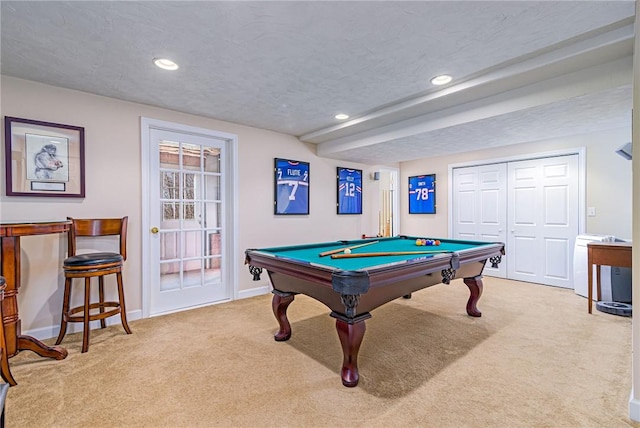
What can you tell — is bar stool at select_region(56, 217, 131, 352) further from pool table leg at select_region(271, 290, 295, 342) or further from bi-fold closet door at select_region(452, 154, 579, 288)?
bi-fold closet door at select_region(452, 154, 579, 288)

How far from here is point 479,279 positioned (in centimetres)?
313

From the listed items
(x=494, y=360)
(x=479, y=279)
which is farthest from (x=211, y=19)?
(x=479, y=279)

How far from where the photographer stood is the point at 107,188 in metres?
2.98

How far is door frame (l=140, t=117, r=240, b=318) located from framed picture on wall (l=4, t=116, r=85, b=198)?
0.54 m

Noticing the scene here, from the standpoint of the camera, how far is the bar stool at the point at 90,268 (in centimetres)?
239

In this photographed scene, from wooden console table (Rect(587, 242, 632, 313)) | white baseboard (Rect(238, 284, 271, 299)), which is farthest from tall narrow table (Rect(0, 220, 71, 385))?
wooden console table (Rect(587, 242, 632, 313))

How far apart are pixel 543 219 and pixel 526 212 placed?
24 cm

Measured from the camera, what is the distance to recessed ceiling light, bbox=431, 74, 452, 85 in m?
2.51

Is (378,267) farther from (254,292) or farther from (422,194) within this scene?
(422,194)

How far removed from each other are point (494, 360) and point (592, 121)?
2.68 meters

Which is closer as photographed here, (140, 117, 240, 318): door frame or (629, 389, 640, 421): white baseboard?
(629, 389, 640, 421): white baseboard

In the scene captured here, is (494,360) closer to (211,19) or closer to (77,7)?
(211,19)

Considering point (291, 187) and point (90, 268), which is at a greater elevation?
point (291, 187)

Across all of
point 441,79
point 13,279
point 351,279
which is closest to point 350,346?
point 351,279
